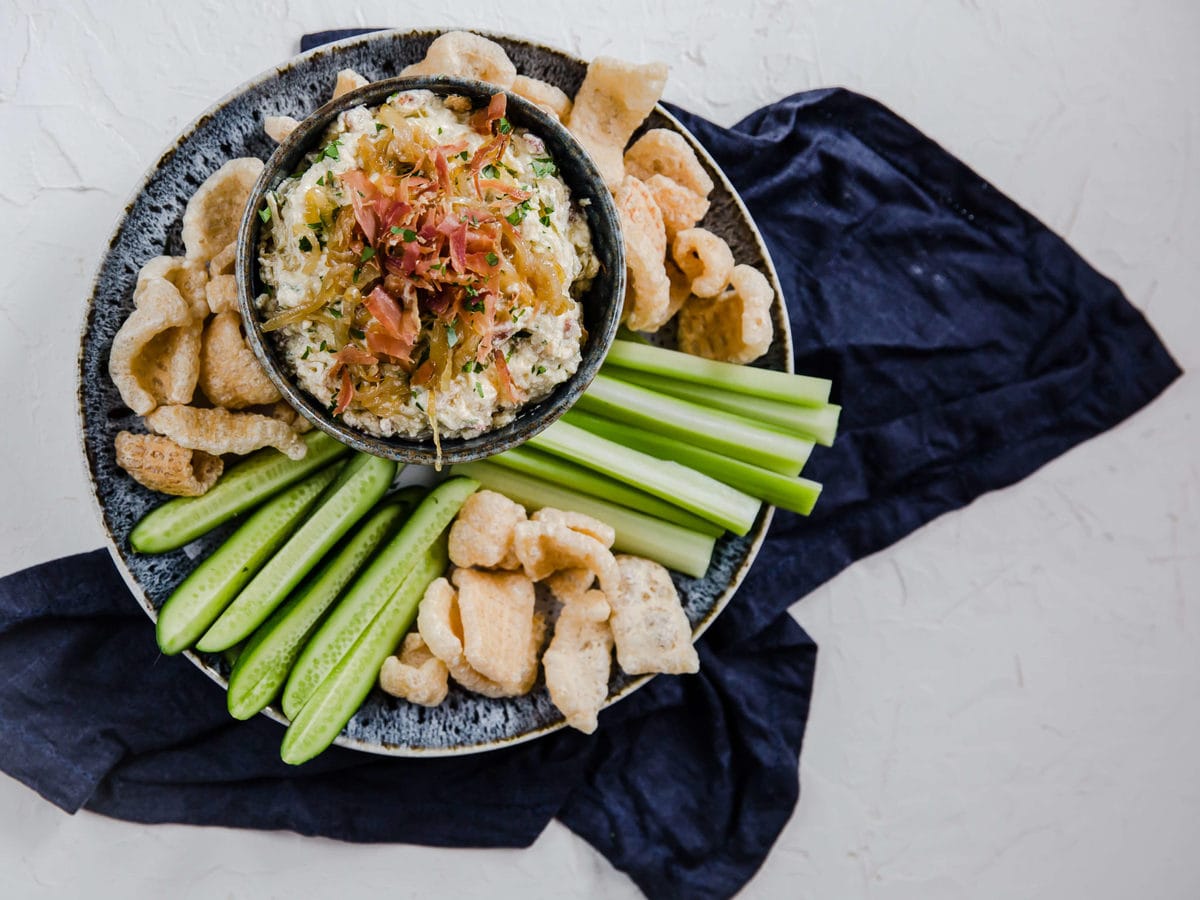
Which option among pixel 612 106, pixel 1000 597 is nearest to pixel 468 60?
pixel 612 106

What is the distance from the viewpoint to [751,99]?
333 cm

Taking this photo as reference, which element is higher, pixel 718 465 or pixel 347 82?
pixel 347 82

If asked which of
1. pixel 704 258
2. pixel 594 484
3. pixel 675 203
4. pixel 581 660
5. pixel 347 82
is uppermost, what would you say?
pixel 347 82

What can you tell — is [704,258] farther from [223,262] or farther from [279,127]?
[223,262]

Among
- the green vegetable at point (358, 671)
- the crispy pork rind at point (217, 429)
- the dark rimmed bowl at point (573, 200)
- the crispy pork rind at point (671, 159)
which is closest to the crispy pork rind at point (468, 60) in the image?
the dark rimmed bowl at point (573, 200)

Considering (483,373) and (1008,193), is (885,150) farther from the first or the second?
(483,373)

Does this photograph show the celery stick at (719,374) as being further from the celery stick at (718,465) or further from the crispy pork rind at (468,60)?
the crispy pork rind at (468,60)

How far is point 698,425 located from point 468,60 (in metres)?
Result: 1.20

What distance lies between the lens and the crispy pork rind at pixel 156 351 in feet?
8.31

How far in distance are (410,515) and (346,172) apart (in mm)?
1058

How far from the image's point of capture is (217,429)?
103 inches

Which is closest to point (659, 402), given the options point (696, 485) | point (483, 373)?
point (696, 485)

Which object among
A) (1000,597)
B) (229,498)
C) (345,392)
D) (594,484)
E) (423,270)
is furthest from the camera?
(1000,597)

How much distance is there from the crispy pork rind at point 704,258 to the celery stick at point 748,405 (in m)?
0.29
